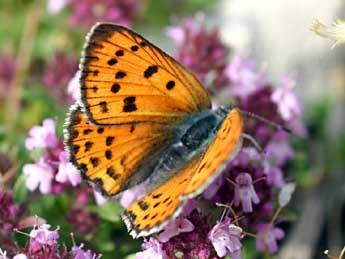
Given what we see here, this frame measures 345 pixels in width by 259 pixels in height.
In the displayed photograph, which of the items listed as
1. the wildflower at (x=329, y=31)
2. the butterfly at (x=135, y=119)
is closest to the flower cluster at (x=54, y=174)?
the butterfly at (x=135, y=119)

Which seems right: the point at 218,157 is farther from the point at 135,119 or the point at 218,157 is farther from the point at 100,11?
the point at 100,11

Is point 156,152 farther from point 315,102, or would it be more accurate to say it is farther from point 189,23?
point 315,102

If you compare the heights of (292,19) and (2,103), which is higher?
(2,103)

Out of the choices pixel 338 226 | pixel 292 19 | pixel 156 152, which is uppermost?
pixel 156 152

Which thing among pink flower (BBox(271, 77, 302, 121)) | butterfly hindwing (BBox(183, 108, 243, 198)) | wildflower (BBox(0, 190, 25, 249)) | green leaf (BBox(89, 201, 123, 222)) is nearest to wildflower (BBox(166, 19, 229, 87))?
pink flower (BBox(271, 77, 302, 121))

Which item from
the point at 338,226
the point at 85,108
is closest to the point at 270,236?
the point at 85,108
